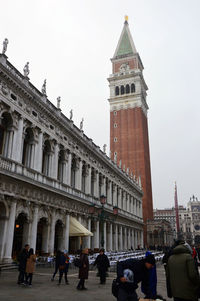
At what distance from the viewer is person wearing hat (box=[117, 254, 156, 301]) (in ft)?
16.5

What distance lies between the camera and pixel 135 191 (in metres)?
54.6

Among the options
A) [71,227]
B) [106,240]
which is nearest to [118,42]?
[106,240]

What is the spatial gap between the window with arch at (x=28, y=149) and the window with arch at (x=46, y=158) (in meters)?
2.30

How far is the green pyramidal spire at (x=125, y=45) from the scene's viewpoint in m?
75.1

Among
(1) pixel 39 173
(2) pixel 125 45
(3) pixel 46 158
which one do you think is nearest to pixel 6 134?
(1) pixel 39 173

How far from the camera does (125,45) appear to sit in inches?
3034

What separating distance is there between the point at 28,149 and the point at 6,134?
9.05ft

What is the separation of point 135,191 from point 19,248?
35.9 m

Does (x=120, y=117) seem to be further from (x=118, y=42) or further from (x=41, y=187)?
(x=41, y=187)

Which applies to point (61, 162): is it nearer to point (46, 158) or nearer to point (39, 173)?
point (46, 158)

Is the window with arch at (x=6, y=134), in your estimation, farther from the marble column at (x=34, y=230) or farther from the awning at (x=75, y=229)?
the awning at (x=75, y=229)

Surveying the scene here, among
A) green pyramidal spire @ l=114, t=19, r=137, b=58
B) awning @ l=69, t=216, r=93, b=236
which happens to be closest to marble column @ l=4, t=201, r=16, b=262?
awning @ l=69, t=216, r=93, b=236

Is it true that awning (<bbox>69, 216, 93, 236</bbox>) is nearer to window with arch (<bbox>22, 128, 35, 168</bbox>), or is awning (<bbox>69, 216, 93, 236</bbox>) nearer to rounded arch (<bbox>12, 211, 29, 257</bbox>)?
rounded arch (<bbox>12, 211, 29, 257</bbox>)

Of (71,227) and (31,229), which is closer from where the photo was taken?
(31,229)
